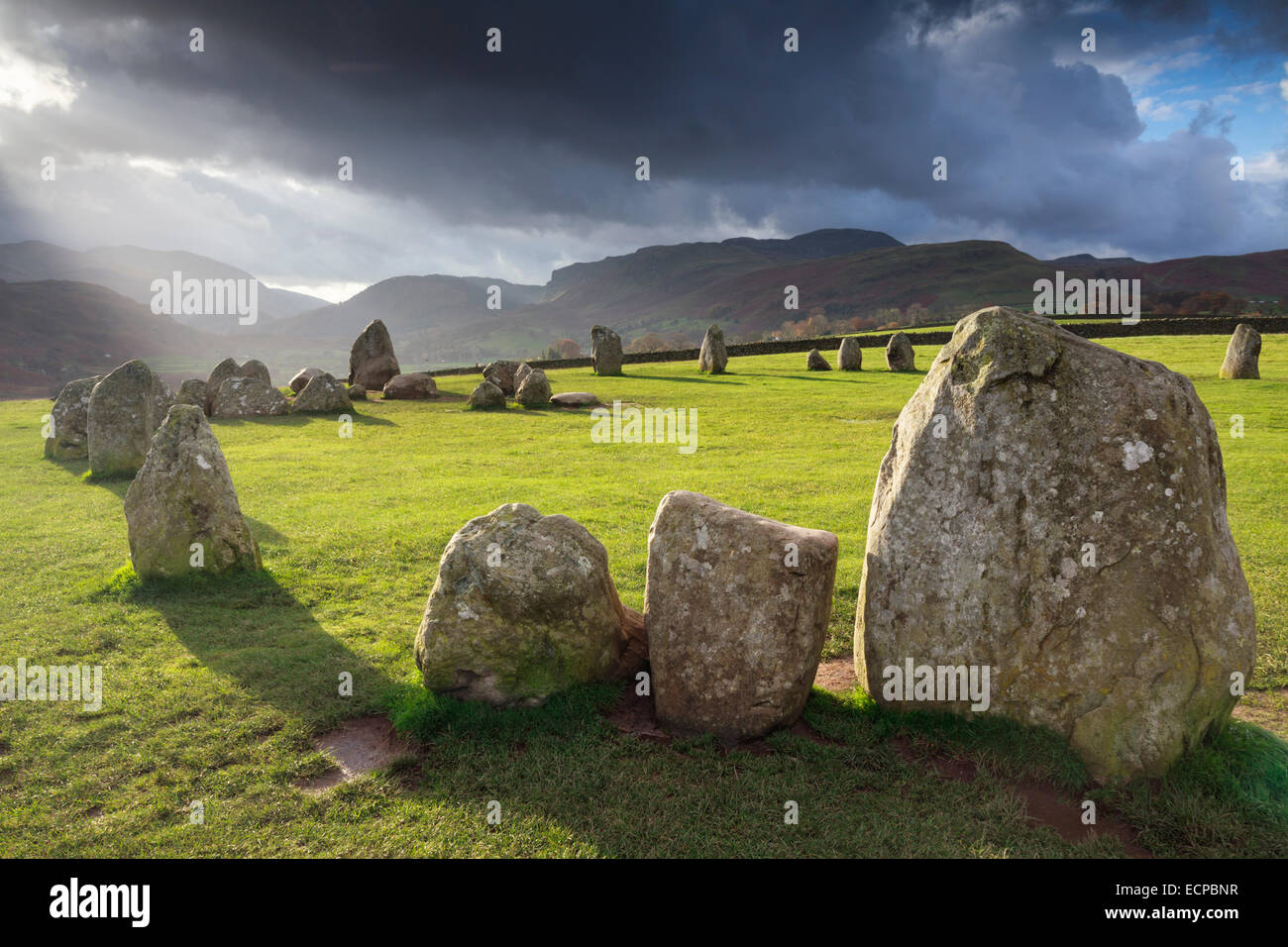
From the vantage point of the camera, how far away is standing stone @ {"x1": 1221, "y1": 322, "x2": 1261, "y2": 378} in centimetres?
2842

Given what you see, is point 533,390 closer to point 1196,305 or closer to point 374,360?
point 374,360

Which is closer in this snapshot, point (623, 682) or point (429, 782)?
point (429, 782)

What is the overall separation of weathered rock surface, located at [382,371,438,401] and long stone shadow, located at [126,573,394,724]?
2314 cm

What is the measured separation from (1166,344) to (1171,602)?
4420 centimetres

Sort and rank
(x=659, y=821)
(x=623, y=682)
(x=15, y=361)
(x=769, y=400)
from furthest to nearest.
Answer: (x=15, y=361) < (x=769, y=400) < (x=623, y=682) < (x=659, y=821)

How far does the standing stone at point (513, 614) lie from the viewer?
694 cm

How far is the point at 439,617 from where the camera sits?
278 inches

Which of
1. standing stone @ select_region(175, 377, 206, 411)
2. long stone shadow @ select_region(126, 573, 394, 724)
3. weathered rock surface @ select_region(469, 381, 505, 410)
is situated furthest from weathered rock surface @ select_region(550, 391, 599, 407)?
long stone shadow @ select_region(126, 573, 394, 724)

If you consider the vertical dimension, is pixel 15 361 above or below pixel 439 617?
above

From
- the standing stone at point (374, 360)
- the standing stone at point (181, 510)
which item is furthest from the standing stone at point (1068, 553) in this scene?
the standing stone at point (374, 360)

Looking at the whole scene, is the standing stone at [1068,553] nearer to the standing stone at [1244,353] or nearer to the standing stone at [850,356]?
the standing stone at [1244,353]
